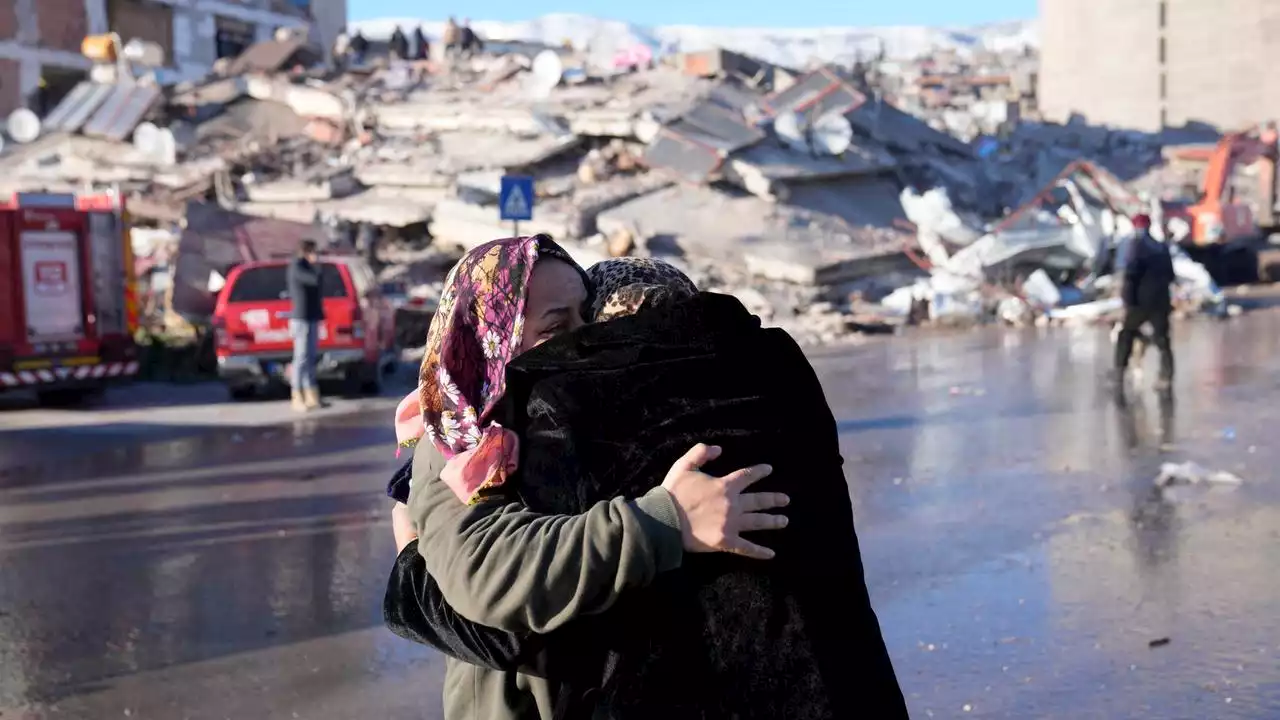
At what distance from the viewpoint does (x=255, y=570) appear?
754cm

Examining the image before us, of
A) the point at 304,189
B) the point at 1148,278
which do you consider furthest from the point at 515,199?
the point at 304,189

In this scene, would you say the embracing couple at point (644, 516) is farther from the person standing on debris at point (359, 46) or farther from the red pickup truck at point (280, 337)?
the person standing on debris at point (359, 46)

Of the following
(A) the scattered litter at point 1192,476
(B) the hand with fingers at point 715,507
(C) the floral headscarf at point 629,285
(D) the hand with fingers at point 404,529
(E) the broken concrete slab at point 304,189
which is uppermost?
(E) the broken concrete slab at point 304,189

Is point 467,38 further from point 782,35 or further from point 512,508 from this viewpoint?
point 782,35

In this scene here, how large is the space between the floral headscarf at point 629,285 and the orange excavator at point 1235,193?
1121 inches

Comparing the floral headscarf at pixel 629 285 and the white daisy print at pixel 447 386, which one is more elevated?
the floral headscarf at pixel 629 285

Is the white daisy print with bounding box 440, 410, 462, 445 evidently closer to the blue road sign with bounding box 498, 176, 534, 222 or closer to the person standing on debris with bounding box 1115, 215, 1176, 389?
the person standing on debris with bounding box 1115, 215, 1176, 389

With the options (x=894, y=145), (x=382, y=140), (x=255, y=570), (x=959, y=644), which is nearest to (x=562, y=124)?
(x=382, y=140)

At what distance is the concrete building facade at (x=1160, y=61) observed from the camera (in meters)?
65.6

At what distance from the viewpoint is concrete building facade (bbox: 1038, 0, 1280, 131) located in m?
65.6

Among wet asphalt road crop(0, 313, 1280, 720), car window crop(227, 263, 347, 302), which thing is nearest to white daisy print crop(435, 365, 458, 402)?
wet asphalt road crop(0, 313, 1280, 720)

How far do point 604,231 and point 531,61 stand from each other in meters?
11.2

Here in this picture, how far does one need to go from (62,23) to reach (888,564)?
172 feet

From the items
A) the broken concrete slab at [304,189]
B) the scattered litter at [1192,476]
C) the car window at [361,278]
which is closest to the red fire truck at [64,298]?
the car window at [361,278]
